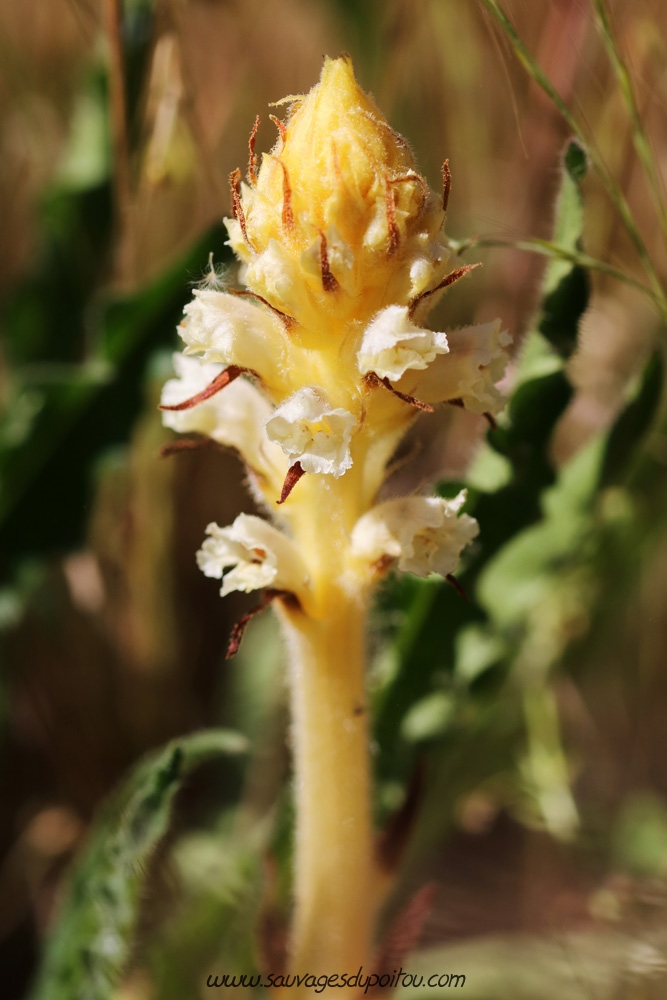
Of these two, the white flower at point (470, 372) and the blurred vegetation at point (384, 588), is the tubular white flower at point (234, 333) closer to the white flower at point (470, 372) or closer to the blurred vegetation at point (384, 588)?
the white flower at point (470, 372)

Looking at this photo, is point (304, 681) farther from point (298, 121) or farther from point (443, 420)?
point (443, 420)

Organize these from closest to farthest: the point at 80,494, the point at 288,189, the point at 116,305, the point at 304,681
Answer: the point at 288,189 → the point at 304,681 → the point at 116,305 → the point at 80,494

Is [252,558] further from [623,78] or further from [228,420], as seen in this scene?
[623,78]

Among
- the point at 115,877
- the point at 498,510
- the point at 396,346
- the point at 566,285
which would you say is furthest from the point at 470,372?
the point at 115,877

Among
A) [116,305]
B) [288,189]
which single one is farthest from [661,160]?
[288,189]

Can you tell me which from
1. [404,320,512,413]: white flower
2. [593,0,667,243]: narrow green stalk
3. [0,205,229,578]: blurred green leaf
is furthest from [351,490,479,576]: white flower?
[0,205,229,578]: blurred green leaf

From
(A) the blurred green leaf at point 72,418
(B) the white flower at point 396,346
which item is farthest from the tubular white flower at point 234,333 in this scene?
(A) the blurred green leaf at point 72,418
